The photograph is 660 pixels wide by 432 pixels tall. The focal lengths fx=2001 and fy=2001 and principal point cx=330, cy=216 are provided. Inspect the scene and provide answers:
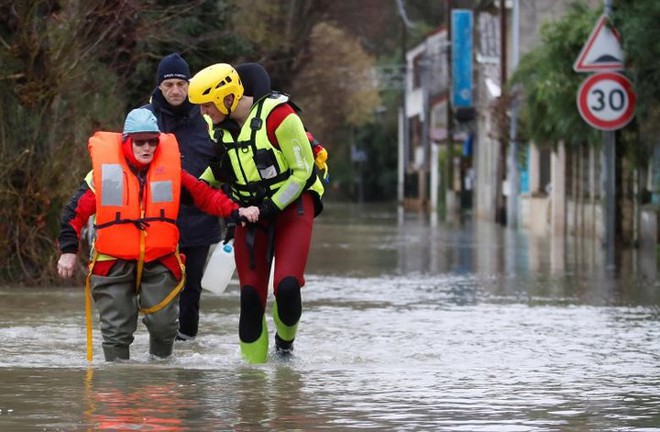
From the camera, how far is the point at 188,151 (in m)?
12.1

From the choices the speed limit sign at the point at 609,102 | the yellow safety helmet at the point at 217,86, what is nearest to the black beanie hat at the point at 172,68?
the yellow safety helmet at the point at 217,86

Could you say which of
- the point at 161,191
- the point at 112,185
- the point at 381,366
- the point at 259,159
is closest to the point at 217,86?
the point at 259,159

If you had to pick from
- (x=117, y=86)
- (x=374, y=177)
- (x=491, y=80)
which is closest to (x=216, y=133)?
(x=117, y=86)

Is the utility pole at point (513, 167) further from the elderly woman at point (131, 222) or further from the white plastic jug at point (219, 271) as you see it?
the elderly woman at point (131, 222)

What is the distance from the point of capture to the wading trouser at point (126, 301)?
10.5 m

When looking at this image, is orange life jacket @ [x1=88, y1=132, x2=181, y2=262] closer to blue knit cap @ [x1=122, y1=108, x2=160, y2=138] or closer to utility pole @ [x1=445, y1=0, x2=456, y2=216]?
blue knit cap @ [x1=122, y1=108, x2=160, y2=138]

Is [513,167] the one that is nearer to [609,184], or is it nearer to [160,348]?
[609,184]

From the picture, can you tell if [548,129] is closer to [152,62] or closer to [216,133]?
[152,62]

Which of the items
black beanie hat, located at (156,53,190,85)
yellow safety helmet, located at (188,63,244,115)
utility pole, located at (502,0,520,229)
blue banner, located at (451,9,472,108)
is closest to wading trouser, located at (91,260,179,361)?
yellow safety helmet, located at (188,63,244,115)

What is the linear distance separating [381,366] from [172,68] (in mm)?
2365

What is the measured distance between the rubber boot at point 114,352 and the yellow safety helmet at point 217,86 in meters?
1.37

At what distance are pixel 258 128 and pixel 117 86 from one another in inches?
377

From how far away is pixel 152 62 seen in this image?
25203 millimetres

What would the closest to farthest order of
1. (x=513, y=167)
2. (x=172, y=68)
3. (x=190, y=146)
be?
1. (x=172, y=68)
2. (x=190, y=146)
3. (x=513, y=167)
